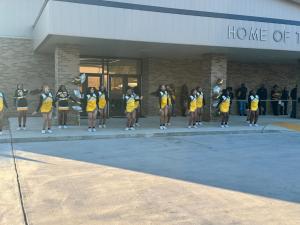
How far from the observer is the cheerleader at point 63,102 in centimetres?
1429

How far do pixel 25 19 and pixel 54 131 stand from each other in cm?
753

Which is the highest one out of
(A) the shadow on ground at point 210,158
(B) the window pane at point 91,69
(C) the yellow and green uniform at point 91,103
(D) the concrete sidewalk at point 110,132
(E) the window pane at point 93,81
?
(B) the window pane at point 91,69

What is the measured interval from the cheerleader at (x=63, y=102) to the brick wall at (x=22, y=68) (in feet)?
16.3

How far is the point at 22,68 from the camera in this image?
18.7 metres

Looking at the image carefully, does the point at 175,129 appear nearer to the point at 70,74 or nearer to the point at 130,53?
the point at 70,74

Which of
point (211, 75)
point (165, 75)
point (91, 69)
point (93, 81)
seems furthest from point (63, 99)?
point (165, 75)

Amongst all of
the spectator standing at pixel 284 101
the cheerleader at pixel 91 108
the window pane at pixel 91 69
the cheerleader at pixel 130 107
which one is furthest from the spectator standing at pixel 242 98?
the cheerleader at pixel 91 108

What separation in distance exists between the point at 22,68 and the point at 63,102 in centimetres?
541

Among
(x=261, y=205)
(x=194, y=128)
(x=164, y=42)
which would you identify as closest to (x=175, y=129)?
(x=194, y=128)

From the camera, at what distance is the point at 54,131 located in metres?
13.6

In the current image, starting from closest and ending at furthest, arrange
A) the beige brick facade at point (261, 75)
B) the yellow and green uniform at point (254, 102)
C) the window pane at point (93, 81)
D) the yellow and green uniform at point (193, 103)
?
the yellow and green uniform at point (193, 103) → the yellow and green uniform at point (254, 102) → the window pane at point (93, 81) → the beige brick facade at point (261, 75)

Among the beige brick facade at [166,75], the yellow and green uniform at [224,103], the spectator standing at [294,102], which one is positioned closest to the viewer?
the yellow and green uniform at [224,103]

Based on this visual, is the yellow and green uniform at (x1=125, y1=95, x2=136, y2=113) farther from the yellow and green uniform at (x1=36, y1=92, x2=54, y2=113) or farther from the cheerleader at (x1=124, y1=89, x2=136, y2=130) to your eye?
the yellow and green uniform at (x1=36, y1=92, x2=54, y2=113)

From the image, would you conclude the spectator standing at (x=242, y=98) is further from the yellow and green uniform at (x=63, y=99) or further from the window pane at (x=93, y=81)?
the yellow and green uniform at (x=63, y=99)
